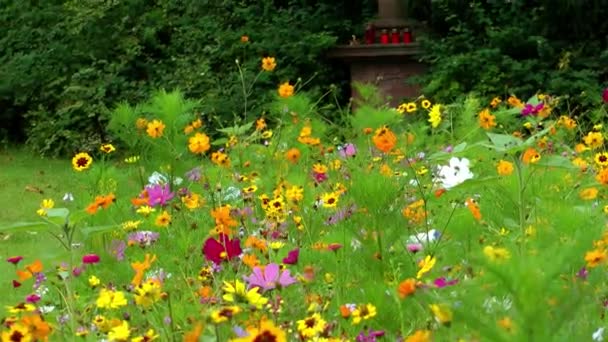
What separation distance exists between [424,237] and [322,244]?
0.74ft

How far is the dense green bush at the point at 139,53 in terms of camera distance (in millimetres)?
8117

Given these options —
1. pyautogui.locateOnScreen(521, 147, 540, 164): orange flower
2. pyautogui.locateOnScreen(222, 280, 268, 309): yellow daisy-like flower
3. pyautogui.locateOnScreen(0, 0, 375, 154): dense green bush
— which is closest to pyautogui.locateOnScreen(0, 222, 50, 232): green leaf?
pyautogui.locateOnScreen(222, 280, 268, 309): yellow daisy-like flower

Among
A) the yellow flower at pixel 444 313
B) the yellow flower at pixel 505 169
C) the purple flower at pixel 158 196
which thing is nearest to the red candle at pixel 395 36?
the purple flower at pixel 158 196

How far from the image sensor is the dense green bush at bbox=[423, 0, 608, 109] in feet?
23.9

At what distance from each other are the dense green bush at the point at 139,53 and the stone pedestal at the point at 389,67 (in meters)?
0.19

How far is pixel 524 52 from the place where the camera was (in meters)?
7.66

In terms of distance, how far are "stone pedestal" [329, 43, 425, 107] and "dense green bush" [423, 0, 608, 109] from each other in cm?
25

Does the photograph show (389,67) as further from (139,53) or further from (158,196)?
(158,196)

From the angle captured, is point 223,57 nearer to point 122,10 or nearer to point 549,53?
point 122,10

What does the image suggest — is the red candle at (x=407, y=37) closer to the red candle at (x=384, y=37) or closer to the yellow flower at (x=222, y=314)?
the red candle at (x=384, y=37)

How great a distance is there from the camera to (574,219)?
174cm

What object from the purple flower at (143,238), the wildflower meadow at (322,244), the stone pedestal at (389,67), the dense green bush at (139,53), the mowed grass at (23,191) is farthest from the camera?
the dense green bush at (139,53)

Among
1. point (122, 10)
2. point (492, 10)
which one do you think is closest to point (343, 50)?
point (492, 10)

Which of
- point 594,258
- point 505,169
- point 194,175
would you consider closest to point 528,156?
point 505,169
